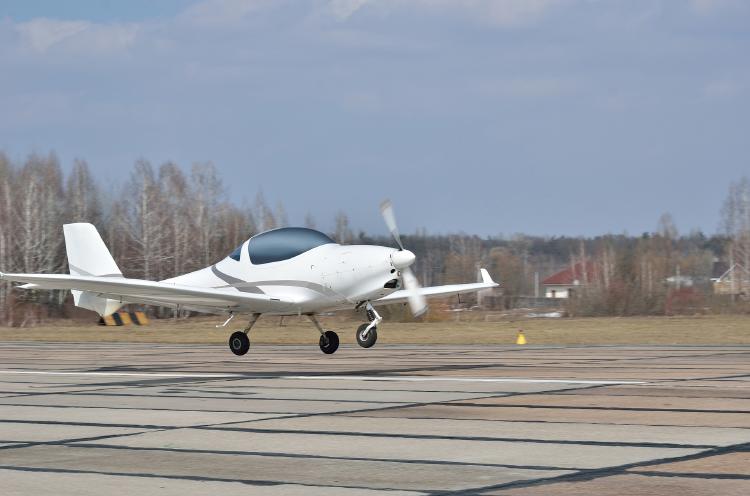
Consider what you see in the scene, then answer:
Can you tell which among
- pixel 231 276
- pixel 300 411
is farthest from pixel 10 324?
pixel 300 411

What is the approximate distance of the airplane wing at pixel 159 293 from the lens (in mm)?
23312

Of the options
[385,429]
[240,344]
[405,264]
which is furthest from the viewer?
[240,344]

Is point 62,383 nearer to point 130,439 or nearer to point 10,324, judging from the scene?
point 130,439

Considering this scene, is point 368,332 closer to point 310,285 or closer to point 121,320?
point 310,285

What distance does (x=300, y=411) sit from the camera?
47.3ft

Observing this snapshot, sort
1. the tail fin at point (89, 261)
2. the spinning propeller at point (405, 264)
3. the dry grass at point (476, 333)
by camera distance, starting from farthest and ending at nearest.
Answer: the dry grass at point (476, 333) → the tail fin at point (89, 261) → the spinning propeller at point (405, 264)

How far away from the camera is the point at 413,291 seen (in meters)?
24.2

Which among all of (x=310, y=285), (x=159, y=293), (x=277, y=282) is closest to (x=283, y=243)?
(x=277, y=282)

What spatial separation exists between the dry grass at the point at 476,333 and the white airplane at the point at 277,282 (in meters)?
12.1

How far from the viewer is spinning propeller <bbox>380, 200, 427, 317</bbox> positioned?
23.2 meters

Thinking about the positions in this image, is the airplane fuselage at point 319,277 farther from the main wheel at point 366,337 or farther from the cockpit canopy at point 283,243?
the main wheel at point 366,337

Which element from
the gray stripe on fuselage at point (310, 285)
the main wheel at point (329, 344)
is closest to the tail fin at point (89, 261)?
the gray stripe on fuselage at point (310, 285)

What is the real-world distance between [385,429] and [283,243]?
1286 cm

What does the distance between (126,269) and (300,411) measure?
7511 cm
